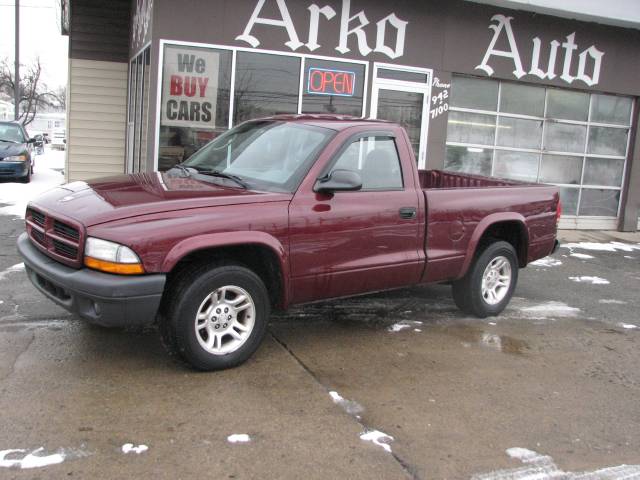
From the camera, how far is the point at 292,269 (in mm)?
4434

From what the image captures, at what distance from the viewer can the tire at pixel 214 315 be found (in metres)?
4.00

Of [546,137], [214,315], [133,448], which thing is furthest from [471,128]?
[133,448]

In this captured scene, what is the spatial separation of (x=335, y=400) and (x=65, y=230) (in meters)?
2.06

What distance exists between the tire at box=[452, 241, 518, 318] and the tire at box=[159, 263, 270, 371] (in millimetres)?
2329

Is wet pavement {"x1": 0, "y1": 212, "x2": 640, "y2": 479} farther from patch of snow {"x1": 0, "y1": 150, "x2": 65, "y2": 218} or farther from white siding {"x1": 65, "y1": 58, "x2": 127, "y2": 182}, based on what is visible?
white siding {"x1": 65, "y1": 58, "x2": 127, "y2": 182}

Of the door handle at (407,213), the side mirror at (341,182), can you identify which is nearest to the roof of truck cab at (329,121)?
the side mirror at (341,182)

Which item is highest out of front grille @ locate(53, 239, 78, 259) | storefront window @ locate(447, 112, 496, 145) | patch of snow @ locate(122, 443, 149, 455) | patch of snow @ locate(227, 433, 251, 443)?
storefront window @ locate(447, 112, 496, 145)

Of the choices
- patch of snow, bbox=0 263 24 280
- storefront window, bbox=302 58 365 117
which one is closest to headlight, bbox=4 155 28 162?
storefront window, bbox=302 58 365 117

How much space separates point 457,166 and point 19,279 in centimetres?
766

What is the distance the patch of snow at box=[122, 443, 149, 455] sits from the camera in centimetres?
322

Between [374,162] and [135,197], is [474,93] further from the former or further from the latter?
[135,197]

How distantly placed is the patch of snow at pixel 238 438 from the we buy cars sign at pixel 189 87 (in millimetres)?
6587

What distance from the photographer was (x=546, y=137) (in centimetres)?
1195

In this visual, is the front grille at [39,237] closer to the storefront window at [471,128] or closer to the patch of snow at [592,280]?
the patch of snow at [592,280]
